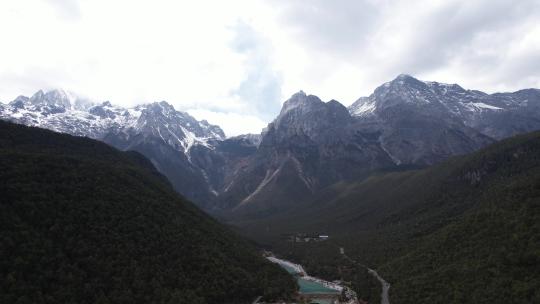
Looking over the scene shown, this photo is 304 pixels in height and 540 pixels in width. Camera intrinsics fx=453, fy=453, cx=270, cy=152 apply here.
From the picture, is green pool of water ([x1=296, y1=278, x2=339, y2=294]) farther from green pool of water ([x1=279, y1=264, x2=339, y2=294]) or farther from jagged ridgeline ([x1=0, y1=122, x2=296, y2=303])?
jagged ridgeline ([x1=0, y1=122, x2=296, y2=303])

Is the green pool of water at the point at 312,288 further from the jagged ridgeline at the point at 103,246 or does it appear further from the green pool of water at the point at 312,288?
the jagged ridgeline at the point at 103,246

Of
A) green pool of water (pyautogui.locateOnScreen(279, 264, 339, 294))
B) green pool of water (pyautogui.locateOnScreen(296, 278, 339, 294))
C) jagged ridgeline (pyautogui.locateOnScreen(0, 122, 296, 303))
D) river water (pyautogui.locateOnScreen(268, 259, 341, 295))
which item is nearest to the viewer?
jagged ridgeline (pyautogui.locateOnScreen(0, 122, 296, 303))

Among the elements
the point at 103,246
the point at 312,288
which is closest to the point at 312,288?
the point at 312,288

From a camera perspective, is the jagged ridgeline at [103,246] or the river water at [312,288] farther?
the river water at [312,288]

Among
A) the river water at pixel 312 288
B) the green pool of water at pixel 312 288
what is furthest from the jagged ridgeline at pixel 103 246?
the green pool of water at pixel 312 288

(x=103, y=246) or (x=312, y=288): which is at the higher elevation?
(x=103, y=246)

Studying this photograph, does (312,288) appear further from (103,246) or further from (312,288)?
(103,246)

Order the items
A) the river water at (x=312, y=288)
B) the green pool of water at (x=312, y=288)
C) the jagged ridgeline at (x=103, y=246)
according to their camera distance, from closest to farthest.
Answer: the jagged ridgeline at (x=103, y=246)
the river water at (x=312, y=288)
the green pool of water at (x=312, y=288)

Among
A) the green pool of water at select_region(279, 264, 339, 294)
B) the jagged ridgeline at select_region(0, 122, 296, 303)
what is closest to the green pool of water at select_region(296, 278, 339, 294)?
the green pool of water at select_region(279, 264, 339, 294)
